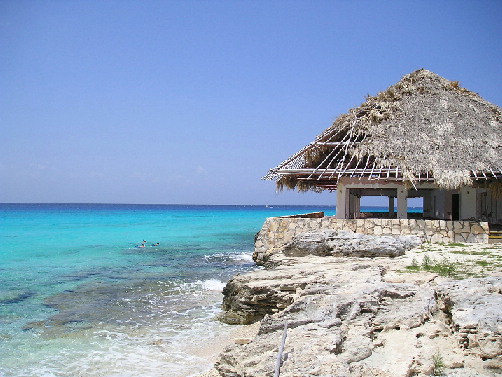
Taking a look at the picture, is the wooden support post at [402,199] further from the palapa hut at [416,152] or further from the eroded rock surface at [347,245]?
the eroded rock surface at [347,245]

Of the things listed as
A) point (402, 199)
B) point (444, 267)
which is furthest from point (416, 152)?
point (444, 267)

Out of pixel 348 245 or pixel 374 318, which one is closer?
pixel 374 318

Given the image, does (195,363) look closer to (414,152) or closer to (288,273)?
(288,273)

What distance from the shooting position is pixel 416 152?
16.2 m

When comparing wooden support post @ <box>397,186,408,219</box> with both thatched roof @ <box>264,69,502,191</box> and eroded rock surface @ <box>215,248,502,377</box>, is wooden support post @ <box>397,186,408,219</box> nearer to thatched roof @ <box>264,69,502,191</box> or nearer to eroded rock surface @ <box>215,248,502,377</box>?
thatched roof @ <box>264,69,502,191</box>

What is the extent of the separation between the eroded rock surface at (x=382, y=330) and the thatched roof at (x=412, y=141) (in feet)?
24.2

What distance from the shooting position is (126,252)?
26938mm

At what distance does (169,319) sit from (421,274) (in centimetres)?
596

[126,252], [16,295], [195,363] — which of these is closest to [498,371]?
[195,363]

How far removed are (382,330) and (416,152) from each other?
437 inches

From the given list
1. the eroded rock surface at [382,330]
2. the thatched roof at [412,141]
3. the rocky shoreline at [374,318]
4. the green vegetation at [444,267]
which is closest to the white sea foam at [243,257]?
the thatched roof at [412,141]

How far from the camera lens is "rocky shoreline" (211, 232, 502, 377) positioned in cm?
536

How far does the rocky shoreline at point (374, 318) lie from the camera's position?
5363 millimetres

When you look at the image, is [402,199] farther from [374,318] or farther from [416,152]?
[374,318]
